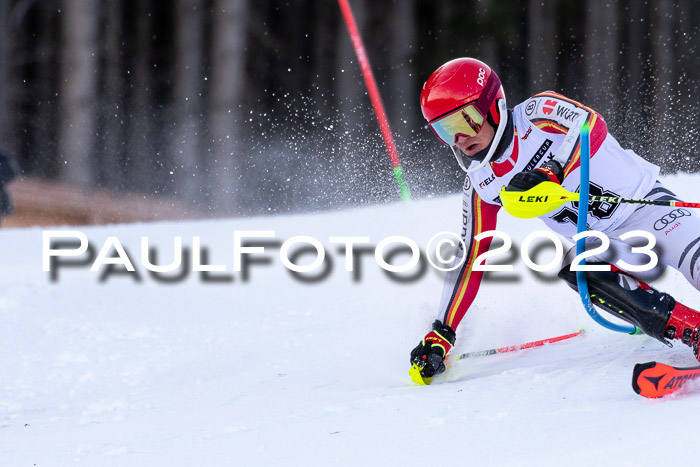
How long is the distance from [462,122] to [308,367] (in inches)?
65.6

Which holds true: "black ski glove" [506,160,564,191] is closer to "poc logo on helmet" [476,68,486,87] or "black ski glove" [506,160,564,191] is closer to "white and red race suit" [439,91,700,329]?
"white and red race suit" [439,91,700,329]

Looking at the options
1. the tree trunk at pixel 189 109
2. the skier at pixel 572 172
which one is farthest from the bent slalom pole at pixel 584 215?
the tree trunk at pixel 189 109

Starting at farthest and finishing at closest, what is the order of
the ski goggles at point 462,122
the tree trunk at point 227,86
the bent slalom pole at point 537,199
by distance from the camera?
the tree trunk at point 227,86 < the ski goggles at point 462,122 < the bent slalom pole at point 537,199

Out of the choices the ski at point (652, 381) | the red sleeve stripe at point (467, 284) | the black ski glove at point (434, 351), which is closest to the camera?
the ski at point (652, 381)

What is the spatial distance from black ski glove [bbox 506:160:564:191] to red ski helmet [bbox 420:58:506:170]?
0.79 ft

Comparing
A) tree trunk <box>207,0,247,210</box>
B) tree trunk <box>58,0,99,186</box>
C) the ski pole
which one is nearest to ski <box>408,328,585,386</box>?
the ski pole

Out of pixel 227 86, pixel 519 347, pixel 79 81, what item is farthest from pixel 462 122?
pixel 79 81

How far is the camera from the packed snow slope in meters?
2.54

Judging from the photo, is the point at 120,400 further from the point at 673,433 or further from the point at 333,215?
the point at 333,215

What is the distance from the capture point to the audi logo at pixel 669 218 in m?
3.30

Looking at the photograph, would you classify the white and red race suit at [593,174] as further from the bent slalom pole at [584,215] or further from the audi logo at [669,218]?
the bent slalom pole at [584,215]

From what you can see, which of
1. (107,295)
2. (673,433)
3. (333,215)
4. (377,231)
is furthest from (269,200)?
(673,433)

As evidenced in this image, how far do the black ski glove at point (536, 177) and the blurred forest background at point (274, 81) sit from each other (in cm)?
961

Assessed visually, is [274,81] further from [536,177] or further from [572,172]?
[536,177]
